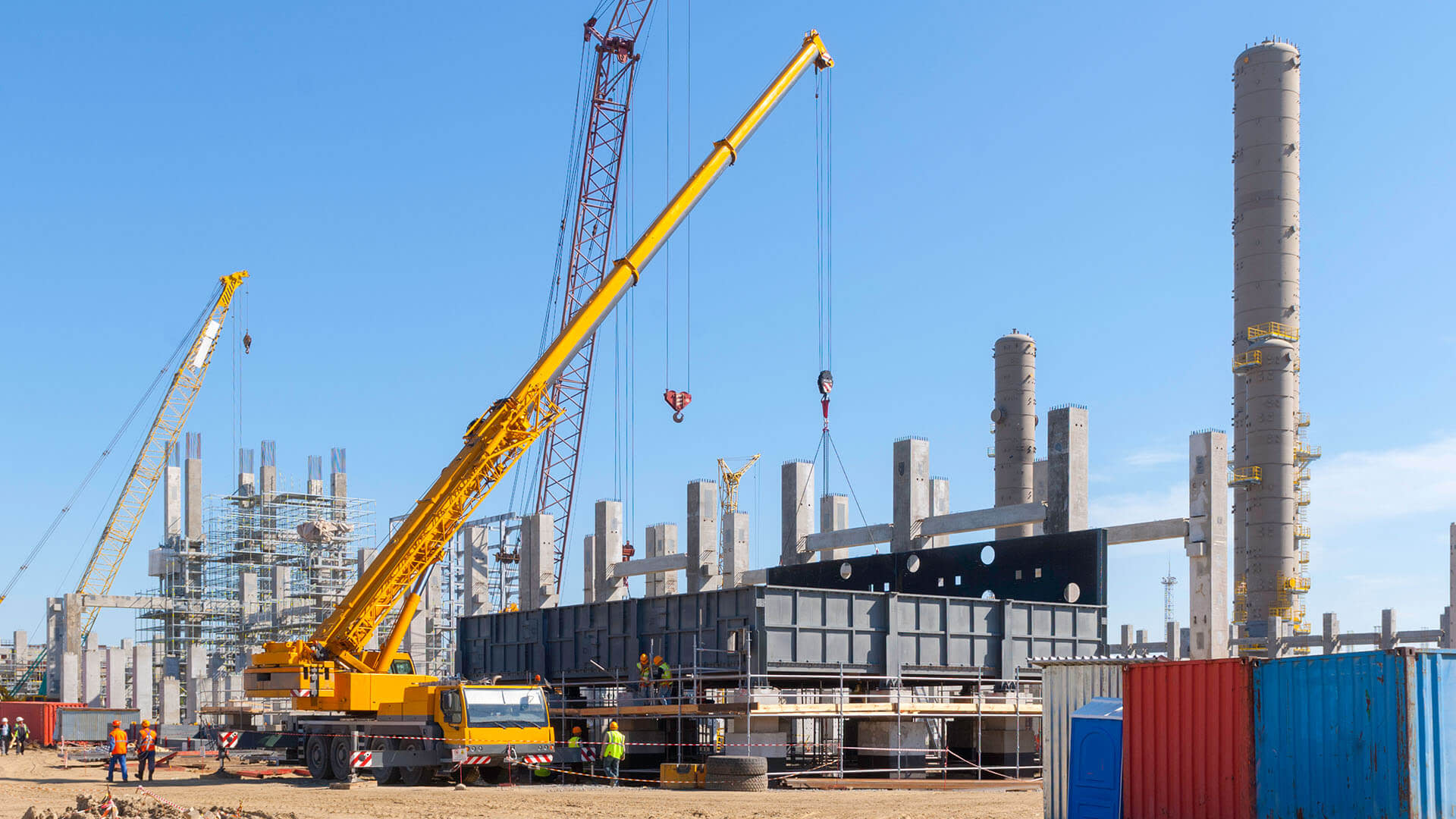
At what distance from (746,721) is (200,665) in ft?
95.5

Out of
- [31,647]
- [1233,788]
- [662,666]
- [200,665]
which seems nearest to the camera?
[1233,788]

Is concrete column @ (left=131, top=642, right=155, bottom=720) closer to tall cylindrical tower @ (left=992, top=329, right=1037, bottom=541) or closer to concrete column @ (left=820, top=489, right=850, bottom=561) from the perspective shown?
concrete column @ (left=820, top=489, right=850, bottom=561)

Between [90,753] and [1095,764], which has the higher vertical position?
[1095,764]

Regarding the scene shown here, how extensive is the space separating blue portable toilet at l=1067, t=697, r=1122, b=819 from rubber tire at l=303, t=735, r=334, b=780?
14.6m

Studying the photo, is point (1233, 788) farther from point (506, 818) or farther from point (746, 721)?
point (746, 721)

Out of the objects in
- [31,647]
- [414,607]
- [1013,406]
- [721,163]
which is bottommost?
[31,647]

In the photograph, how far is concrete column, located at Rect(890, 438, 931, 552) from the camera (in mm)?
32625

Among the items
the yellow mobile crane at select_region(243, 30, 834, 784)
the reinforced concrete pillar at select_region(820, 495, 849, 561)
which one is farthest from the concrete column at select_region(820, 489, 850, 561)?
the yellow mobile crane at select_region(243, 30, 834, 784)

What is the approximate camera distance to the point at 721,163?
3209 cm

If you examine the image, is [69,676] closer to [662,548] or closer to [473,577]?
[473,577]

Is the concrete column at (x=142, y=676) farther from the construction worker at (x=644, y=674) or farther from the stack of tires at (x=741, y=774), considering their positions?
the stack of tires at (x=741, y=774)

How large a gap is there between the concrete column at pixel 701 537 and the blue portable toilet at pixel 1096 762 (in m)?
20.9

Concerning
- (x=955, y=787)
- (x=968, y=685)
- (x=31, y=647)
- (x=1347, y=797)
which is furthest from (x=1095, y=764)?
(x=31, y=647)

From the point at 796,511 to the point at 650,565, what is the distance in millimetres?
7352
